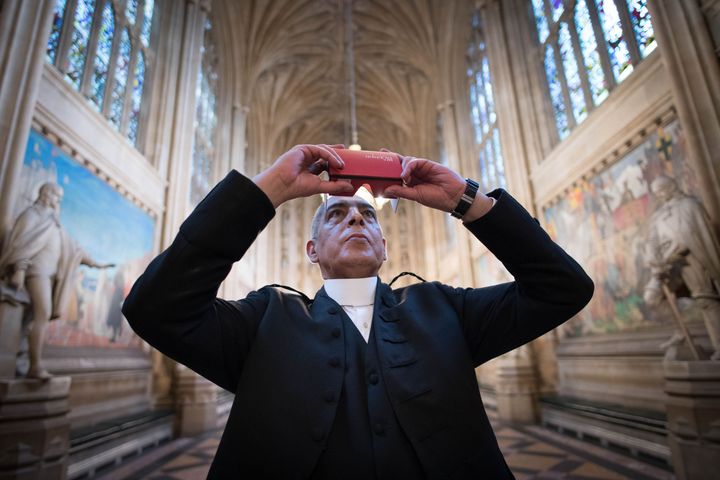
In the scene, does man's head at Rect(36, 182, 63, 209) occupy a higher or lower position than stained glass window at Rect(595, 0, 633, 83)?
lower

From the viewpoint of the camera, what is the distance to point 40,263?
347 cm

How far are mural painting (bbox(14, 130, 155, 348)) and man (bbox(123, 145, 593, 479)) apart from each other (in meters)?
3.79

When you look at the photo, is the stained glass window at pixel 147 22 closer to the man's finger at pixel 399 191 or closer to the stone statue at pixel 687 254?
the man's finger at pixel 399 191

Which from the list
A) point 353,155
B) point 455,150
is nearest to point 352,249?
point 353,155

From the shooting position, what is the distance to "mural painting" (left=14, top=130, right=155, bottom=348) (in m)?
4.17

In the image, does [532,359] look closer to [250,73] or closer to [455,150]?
[455,150]

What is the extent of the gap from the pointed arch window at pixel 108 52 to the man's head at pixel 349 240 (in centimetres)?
502

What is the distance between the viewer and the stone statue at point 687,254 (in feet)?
11.4

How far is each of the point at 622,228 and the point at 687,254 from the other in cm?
172

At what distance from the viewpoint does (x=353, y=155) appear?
1.16 metres

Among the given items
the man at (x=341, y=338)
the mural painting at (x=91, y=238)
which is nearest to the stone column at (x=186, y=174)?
the mural painting at (x=91, y=238)

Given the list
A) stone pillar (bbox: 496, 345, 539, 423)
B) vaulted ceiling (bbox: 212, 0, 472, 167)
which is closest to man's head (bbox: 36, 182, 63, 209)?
stone pillar (bbox: 496, 345, 539, 423)

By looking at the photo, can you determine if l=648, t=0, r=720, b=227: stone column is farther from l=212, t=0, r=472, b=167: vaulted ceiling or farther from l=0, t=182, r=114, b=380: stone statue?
l=212, t=0, r=472, b=167: vaulted ceiling

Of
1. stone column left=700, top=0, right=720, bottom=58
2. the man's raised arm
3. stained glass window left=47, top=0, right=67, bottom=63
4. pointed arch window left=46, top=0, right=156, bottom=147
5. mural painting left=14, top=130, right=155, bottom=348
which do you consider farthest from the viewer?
pointed arch window left=46, top=0, right=156, bottom=147
